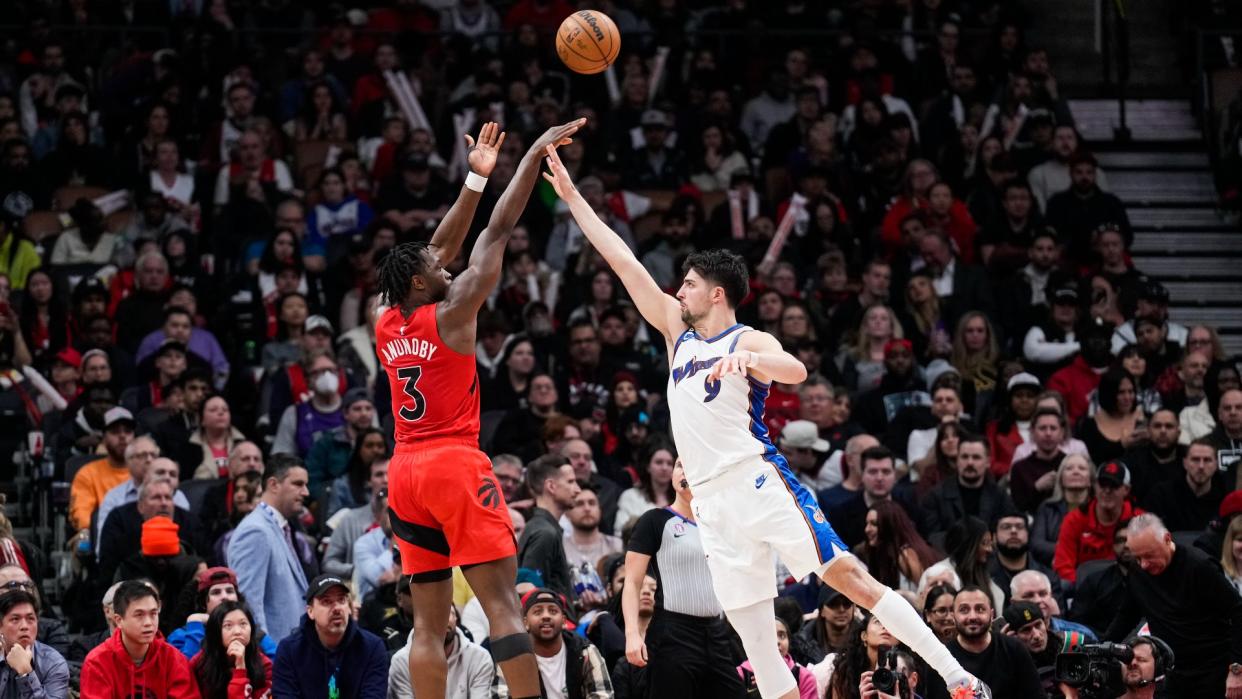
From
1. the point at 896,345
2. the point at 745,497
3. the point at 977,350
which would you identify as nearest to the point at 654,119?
the point at 896,345

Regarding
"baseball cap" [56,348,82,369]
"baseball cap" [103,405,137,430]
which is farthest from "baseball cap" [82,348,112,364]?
"baseball cap" [103,405,137,430]

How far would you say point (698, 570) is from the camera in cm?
1102

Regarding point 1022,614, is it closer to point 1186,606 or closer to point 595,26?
point 1186,606

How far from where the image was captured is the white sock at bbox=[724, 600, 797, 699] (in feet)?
29.9

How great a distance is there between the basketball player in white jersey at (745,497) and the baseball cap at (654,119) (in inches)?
403

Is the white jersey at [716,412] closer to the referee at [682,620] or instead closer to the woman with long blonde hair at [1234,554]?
the referee at [682,620]

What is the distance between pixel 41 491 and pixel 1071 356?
9483 mm

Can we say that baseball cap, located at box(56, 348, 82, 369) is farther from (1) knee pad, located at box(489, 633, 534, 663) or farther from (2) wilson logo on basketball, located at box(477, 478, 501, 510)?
(1) knee pad, located at box(489, 633, 534, 663)

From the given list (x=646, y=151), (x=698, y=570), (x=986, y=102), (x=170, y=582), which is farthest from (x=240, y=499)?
(x=986, y=102)

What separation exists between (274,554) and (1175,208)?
12.6 m

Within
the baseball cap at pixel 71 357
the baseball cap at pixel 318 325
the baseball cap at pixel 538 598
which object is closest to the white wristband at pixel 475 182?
the baseball cap at pixel 538 598

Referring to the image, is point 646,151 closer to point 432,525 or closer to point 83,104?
point 83,104

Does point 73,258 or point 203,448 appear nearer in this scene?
point 203,448

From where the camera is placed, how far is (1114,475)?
44.7 ft
